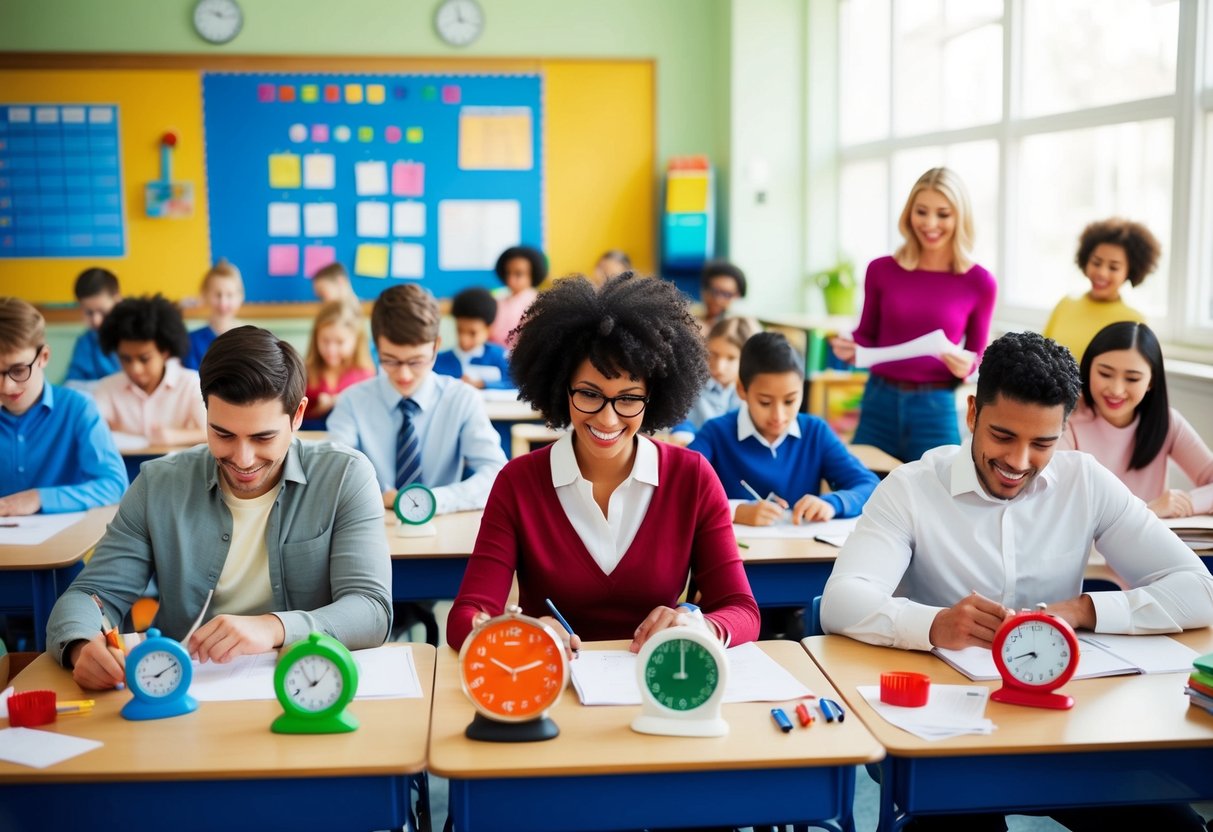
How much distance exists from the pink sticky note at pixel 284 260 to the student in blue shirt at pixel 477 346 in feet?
6.46

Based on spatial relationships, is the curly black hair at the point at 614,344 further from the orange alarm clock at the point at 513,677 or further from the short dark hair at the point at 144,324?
the short dark hair at the point at 144,324

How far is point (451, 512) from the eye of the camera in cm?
328

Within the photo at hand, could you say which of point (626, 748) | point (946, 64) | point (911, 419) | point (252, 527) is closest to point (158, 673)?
point (252, 527)

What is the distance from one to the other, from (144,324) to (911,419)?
2770 mm

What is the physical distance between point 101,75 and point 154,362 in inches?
139

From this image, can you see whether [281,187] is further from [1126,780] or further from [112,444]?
[1126,780]

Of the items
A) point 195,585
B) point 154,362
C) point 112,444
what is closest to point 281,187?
point 154,362

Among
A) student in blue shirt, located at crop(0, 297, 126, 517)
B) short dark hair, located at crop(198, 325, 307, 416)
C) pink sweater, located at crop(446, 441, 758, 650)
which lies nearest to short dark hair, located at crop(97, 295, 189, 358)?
student in blue shirt, located at crop(0, 297, 126, 517)

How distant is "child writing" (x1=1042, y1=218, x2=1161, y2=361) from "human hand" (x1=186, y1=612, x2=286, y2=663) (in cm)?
291

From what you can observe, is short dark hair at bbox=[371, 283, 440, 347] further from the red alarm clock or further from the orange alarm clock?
the red alarm clock

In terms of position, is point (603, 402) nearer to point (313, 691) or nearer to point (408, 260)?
point (313, 691)

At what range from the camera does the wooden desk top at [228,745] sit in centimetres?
159

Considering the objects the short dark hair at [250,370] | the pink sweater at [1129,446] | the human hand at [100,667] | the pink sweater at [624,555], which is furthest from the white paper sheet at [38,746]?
the pink sweater at [1129,446]

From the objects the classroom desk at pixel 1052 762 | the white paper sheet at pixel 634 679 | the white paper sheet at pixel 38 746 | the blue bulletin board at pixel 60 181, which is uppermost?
the blue bulletin board at pixel 60 181
